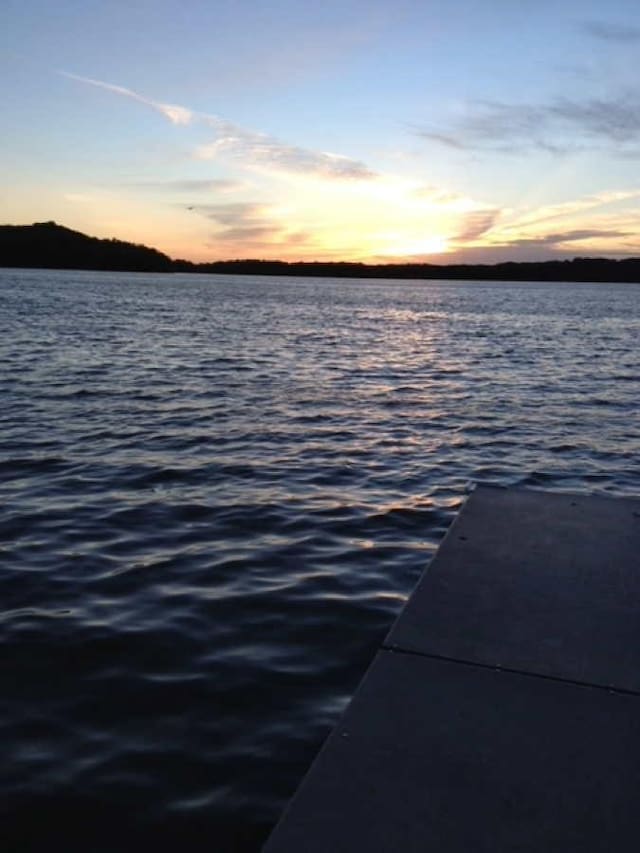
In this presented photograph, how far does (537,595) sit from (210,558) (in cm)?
360

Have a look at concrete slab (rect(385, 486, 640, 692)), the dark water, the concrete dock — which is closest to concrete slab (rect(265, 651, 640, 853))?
the concrete dock

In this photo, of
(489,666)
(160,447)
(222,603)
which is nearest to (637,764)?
(489,666)

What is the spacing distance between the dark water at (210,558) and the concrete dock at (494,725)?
2.82 feet

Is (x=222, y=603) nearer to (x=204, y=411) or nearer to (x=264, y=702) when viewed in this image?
(x=264, y=702)

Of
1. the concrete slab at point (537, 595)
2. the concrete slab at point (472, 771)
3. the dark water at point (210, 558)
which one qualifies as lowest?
the dark water at point (210, 558)

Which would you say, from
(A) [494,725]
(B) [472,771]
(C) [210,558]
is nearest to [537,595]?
(A) [494,725]

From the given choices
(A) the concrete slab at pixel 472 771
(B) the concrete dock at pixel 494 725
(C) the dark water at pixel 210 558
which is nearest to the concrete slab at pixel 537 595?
(B) the concrete dock at pixel 494 725

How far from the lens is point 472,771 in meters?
3.40

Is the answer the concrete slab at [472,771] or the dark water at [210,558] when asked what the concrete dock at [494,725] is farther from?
the dark water at [210,558]

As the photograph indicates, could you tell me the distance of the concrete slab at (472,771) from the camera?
3006 mm

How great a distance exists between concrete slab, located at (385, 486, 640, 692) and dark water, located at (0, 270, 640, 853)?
85 cm

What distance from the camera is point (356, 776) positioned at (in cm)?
337

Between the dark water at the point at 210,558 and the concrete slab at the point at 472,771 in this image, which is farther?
the dark water at the point at 210,558

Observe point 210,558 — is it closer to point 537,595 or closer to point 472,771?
point 537,595
